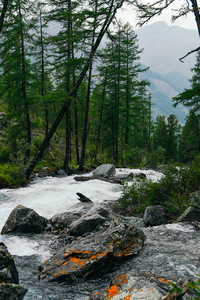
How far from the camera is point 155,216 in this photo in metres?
6.29

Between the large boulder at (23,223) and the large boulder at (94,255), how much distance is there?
2.04 m

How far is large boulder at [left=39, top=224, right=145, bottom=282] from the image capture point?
3537 millimetres

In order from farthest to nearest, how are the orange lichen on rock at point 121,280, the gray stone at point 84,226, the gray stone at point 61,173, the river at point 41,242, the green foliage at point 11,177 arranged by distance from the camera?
the gray stone at point 61,173
the green foliage at point 11,177
the gray stone at point 84,226
the river at point 41,242
the orange lichen on rock at point 121,280

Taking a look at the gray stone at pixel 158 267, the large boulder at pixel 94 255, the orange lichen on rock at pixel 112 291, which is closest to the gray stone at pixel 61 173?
→ the gray stone at pixel 158 267

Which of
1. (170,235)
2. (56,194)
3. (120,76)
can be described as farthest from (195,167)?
(120,76)

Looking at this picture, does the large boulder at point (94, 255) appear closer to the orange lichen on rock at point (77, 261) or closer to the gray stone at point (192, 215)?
the orange lichen on rock at point (77, 261)

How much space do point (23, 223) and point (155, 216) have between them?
371 centimetres

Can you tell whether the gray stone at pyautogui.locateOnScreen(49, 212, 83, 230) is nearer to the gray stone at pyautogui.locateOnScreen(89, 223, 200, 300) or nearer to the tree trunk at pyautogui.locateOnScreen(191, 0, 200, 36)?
the gray stone at pyautogui.locateOnScreen(89, 223, 200, 300)

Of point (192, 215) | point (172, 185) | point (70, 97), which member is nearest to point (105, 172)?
point (70, 97)

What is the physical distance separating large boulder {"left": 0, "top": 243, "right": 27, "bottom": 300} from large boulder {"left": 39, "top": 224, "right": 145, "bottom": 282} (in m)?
0.78

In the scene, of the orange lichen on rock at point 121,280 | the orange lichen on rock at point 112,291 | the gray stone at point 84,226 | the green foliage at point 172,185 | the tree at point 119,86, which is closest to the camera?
the orange lichen on rock at point 112,291

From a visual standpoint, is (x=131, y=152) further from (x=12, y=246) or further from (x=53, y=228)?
(x=12, y=246)

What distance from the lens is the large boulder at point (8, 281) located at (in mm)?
2521

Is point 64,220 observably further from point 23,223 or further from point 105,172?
point 105,172
